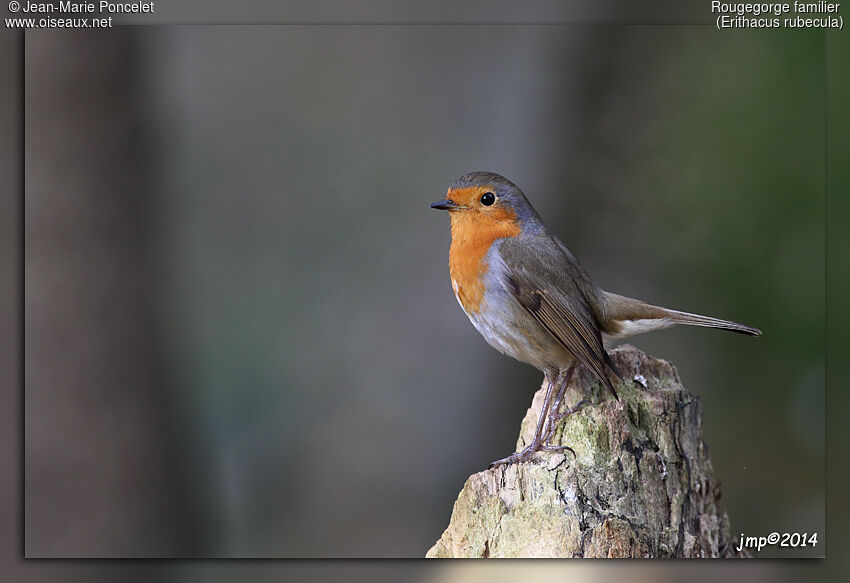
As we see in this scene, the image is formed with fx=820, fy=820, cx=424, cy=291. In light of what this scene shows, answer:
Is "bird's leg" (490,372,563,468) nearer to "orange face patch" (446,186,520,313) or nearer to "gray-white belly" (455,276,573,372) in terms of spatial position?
"gray-white belly" (455,276,573,372)

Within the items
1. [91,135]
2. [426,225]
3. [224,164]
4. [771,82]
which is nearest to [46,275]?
[91,135]

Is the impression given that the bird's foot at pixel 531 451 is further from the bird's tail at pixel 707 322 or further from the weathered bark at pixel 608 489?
the bird's tail at pixel 707 322

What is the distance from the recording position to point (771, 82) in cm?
308

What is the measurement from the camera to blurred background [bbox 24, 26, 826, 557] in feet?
10.2

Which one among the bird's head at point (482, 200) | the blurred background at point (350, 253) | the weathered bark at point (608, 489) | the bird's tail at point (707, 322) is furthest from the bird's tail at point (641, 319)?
the bird's head at point (482, 200)

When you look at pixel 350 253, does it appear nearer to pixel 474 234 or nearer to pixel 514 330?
pixel 474 234

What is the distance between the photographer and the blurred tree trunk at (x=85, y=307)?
10.2 ft

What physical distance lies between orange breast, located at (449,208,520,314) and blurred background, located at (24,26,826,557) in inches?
21.2

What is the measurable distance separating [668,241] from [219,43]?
1962mm

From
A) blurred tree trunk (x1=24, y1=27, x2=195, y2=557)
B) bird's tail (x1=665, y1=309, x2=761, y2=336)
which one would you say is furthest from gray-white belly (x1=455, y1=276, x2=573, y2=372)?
blurred tree trunk (x1=24, y1=27, x2=195, y2=557)

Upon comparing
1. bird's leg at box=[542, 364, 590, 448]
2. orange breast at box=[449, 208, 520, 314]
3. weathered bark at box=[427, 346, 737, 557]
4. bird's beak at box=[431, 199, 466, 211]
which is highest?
bird's beak at box=[431, 199, 466, 211]

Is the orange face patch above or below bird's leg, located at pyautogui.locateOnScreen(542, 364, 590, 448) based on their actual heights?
above

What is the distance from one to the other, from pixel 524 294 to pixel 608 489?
734 millimetres

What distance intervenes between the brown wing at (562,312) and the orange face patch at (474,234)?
123 millimetres
